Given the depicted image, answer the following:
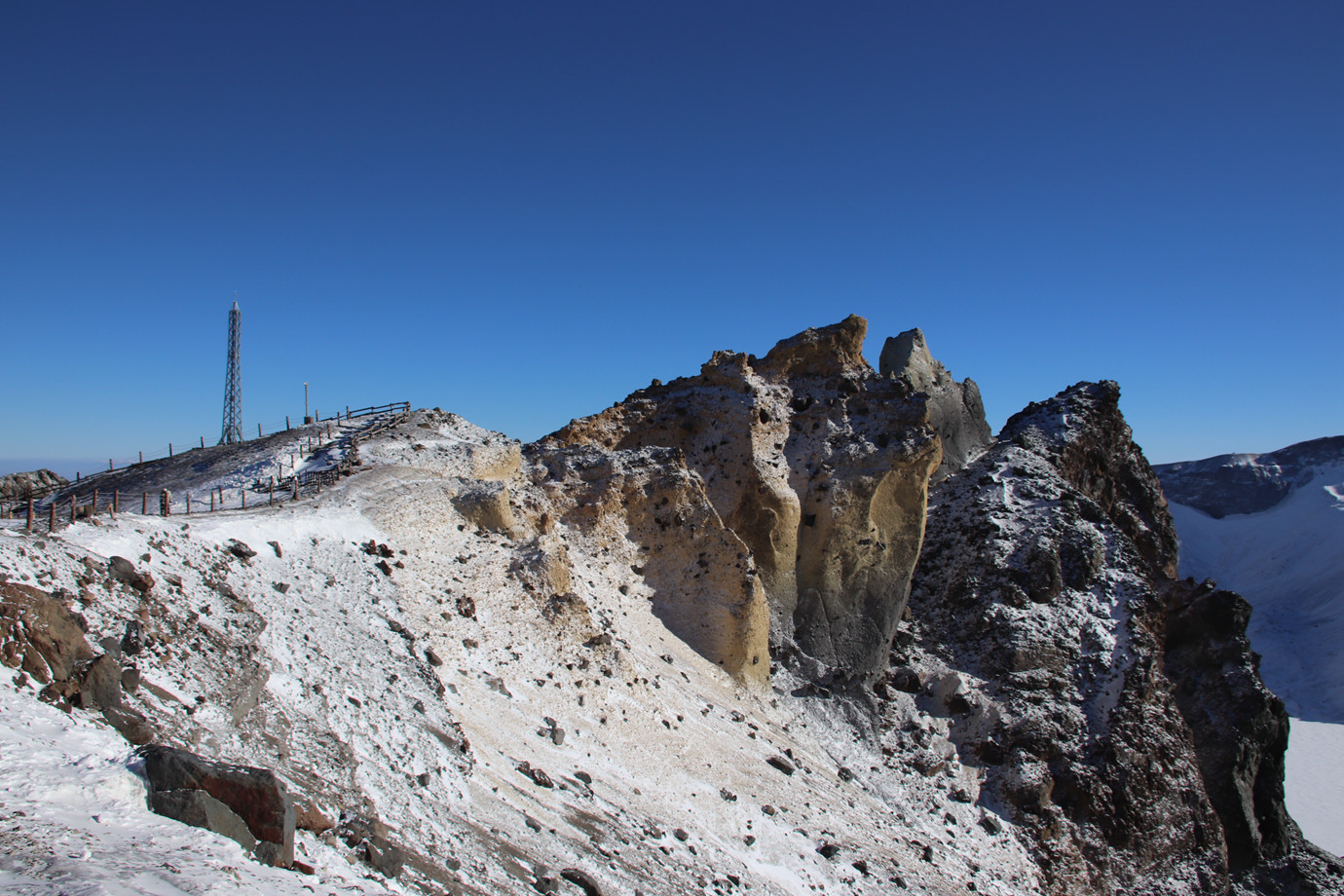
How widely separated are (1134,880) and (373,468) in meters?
27.6

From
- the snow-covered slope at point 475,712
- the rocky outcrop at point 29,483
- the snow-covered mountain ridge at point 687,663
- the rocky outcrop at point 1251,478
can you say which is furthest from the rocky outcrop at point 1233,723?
the rocky outcrop at point 1251,478

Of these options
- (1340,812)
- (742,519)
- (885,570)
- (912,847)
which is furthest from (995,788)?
(1340,812)

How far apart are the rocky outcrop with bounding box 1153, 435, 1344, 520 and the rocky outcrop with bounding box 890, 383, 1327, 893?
102571mm

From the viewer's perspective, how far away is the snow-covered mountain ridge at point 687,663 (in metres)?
13.3

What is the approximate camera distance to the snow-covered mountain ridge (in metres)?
13.3

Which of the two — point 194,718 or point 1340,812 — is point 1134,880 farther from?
point 1340,812

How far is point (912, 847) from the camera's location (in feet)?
74.9

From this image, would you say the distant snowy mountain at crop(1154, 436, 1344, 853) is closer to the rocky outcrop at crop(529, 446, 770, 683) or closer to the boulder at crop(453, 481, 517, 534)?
the rocky outcrop at crop(529, 446, 770, 683)

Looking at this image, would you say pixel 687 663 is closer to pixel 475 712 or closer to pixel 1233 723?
pixel 475 712

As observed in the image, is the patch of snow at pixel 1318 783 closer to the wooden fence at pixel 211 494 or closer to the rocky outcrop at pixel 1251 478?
the wooden fence at pixel 211 494

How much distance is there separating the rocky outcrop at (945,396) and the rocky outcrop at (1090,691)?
11.1 metres

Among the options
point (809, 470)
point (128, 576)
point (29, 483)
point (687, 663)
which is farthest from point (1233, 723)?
point (29, 483)

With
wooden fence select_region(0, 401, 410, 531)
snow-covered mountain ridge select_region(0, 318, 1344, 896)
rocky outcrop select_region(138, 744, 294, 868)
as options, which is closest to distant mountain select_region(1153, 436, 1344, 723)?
snow-covered mountain ridge select_region(0, 318, 1344, 896)

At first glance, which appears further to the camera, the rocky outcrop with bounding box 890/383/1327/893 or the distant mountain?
the distant mountain
